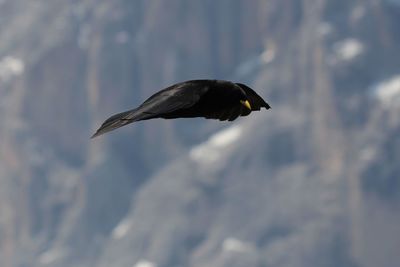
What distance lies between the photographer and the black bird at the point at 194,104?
1411 centimetres

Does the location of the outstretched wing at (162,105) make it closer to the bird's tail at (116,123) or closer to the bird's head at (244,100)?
the bird's tail at (116,123)

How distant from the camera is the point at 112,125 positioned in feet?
46.6

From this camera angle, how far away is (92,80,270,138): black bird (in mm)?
14109

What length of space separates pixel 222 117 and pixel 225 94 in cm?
50

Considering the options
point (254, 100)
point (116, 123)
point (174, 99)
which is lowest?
point (116, 123)

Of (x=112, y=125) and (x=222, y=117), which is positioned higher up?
(x=222, y=117)

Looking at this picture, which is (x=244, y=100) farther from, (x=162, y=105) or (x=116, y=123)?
(x=116, y=123)

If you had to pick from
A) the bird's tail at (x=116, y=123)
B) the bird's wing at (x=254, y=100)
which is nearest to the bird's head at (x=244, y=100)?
the bird's wing at (x=254, y=100)

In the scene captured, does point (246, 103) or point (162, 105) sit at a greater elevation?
point (246, 103)

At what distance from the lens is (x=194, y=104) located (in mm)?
14531

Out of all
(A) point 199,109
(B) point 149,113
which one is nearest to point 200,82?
(A) point 199,109

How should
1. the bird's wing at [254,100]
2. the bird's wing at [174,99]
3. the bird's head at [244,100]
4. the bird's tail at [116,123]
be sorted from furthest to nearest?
the bird's wing at [254,100] < the bird's head at [244,100] < the bird's wing at [174,99] < the bird's tail at [116,123]

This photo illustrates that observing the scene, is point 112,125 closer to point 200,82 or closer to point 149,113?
point 149,113

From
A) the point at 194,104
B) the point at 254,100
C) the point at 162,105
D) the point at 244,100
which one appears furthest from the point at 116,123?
the point at 254,100
